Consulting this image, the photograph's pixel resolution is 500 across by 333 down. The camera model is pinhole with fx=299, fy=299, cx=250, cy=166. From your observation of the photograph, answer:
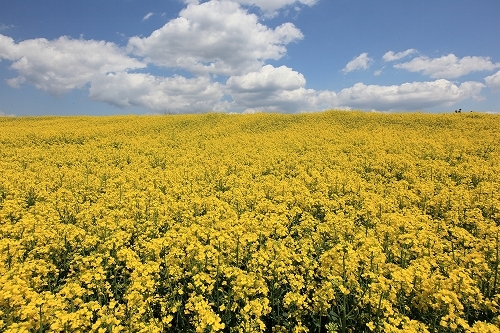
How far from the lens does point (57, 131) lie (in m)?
27.1

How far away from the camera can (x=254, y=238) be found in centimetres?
715

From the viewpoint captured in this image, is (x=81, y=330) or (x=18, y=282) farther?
(x=18, y=282)

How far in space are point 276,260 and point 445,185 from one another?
36.0ft

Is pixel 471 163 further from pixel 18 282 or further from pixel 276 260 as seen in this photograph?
pixel 18 282

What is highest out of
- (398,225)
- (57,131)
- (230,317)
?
(57,131)

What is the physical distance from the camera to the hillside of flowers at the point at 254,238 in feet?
17.6

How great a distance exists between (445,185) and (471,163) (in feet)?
14.3

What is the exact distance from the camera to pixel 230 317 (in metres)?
5.55

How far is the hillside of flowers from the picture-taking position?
5.38 metres

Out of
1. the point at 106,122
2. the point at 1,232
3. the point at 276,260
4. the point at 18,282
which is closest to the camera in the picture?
the point at 18,282

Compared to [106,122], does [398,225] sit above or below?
below

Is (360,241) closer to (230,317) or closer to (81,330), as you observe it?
(230,317)

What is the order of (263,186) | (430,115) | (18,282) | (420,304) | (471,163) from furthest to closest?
(430,115)
(471,163)
(263,186)
(420,304)
(18,282)

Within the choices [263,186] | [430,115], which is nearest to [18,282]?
[263,186]
